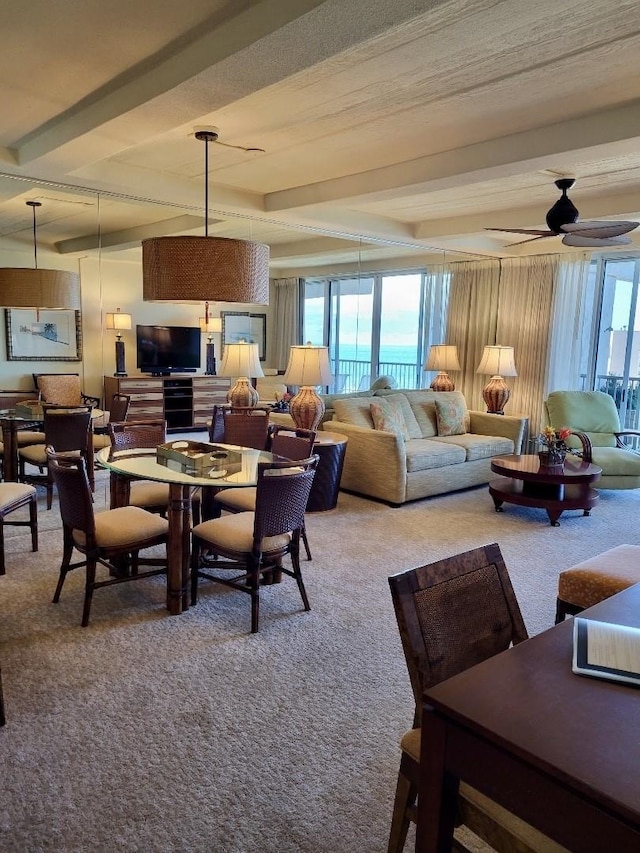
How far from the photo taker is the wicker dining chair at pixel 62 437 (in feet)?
14.8

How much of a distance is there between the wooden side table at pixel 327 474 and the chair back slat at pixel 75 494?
2.17 m

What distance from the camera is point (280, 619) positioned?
3193 mm

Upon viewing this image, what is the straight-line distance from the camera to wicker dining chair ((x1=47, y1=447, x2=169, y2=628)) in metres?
2.98

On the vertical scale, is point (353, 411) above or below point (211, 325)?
below

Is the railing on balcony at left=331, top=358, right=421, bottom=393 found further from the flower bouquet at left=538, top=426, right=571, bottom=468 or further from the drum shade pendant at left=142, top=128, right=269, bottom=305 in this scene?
the drum shade pendant at left=142, top=128, right=269, bottom=305

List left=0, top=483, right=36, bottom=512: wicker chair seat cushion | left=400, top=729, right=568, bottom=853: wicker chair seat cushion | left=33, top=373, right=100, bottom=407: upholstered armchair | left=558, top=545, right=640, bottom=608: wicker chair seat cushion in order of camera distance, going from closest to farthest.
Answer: left=400, top=729, right=568, bottom=853: wicker chair seat cushion < left=558, top=545, right=640, bottom=608: wicker chair seat cushion < left=0, top=483, right=36, bottom=512: wicker chair seat cushion < left=33, top=373, right=100, bottom=407: upholstered armchair

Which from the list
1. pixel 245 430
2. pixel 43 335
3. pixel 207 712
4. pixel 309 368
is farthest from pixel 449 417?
pixel 207 712

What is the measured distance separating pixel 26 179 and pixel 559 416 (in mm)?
5093

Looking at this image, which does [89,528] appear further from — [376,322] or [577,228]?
[376,322]

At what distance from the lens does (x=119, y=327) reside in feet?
18.3

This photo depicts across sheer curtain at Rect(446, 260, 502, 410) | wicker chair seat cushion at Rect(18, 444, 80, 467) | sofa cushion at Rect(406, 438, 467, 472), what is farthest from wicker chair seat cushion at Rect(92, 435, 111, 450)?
sheer curtain at Rect(446, 260, 502, 410)

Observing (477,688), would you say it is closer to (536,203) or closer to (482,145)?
(482,145)

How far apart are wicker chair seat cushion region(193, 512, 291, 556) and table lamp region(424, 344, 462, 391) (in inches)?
189

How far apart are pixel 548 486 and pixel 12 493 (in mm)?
4039
